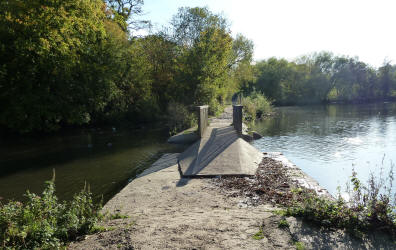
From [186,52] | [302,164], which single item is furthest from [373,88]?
[302,164]

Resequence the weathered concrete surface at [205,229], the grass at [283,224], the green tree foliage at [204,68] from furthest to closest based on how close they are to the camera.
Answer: the green tree foliage at [204,68], the grass at [283,224], the weathered concrete surface at [205,229]

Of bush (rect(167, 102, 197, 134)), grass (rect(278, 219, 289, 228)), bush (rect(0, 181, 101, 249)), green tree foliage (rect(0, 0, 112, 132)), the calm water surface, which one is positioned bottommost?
the calm water surface

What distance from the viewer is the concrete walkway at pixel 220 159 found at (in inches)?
361

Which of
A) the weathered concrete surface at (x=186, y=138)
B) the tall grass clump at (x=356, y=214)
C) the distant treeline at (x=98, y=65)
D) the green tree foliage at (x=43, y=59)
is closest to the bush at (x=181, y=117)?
the distant treeline at (x=98, y=65)

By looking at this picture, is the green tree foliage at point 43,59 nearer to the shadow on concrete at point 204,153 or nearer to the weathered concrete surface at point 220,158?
the shadow on concrete at point 204,153

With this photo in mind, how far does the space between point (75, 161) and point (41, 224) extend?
1019 centimetres

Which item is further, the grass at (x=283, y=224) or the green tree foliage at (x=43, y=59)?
the green tree foliage at (x=43, y=59)

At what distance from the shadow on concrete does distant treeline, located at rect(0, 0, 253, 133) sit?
32.0 feet

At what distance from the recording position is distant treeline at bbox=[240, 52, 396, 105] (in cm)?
6488

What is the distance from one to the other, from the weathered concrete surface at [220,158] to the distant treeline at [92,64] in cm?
1033

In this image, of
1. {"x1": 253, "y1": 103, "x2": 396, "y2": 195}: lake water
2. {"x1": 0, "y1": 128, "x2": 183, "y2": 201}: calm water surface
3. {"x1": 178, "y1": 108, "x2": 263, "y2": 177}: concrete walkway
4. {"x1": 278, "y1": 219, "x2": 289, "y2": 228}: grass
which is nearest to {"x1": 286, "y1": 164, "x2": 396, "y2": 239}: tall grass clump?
{"x1": 278, "y1": 219, "x2": 289, "y2": 228}: grass

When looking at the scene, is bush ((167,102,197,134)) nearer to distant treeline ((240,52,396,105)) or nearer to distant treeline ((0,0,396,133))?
distant treeline ((0,0,396,133))

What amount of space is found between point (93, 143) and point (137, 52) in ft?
39.4

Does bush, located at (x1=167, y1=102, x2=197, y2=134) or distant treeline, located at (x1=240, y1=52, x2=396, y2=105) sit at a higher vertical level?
distant treeline, located at (x1=240, y1=52, x2=396, y2=105)
